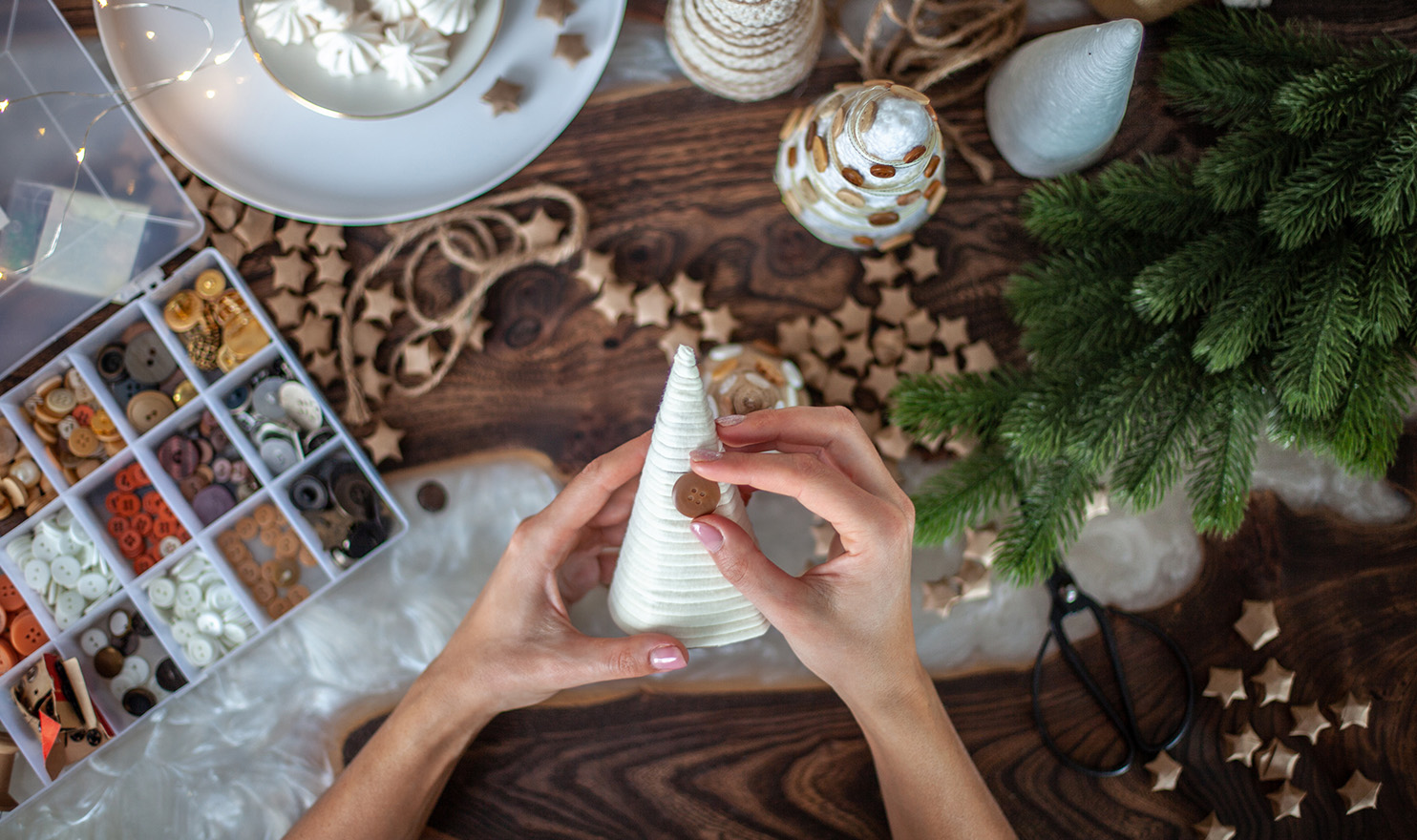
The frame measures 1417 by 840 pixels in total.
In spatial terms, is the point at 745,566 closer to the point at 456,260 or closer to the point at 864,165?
the point at 864,165

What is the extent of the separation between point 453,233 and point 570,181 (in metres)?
0.17

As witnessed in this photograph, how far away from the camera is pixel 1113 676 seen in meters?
1.00

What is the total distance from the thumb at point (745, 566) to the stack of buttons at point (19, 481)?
904mm

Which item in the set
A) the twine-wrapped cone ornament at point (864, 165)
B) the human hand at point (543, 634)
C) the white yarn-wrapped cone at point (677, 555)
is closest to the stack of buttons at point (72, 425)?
the human hand at point (543, 634)

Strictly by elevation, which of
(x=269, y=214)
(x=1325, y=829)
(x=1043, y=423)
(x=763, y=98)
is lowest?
(x=1325, y=829)

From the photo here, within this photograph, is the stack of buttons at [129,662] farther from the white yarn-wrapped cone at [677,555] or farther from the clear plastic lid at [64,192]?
the white yarn-wrapped cone at [677,555]

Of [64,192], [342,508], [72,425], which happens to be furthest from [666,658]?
[64,192]

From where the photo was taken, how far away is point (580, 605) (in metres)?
1.02

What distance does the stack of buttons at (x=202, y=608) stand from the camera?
100 centimetres

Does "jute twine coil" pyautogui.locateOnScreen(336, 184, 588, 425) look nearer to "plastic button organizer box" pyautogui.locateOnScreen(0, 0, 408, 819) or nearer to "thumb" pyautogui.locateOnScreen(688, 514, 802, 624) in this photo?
"plastic button organizer box" pyautogui.locateOnScreen(0, 0, 408, 819)

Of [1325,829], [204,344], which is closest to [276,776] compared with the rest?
[204,344]

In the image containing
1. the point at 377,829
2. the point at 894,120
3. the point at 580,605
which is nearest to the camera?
the point at 894,120

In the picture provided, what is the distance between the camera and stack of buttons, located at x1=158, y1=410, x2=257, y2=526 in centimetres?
101

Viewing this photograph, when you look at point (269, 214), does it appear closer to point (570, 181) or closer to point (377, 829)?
point (570, 181)
